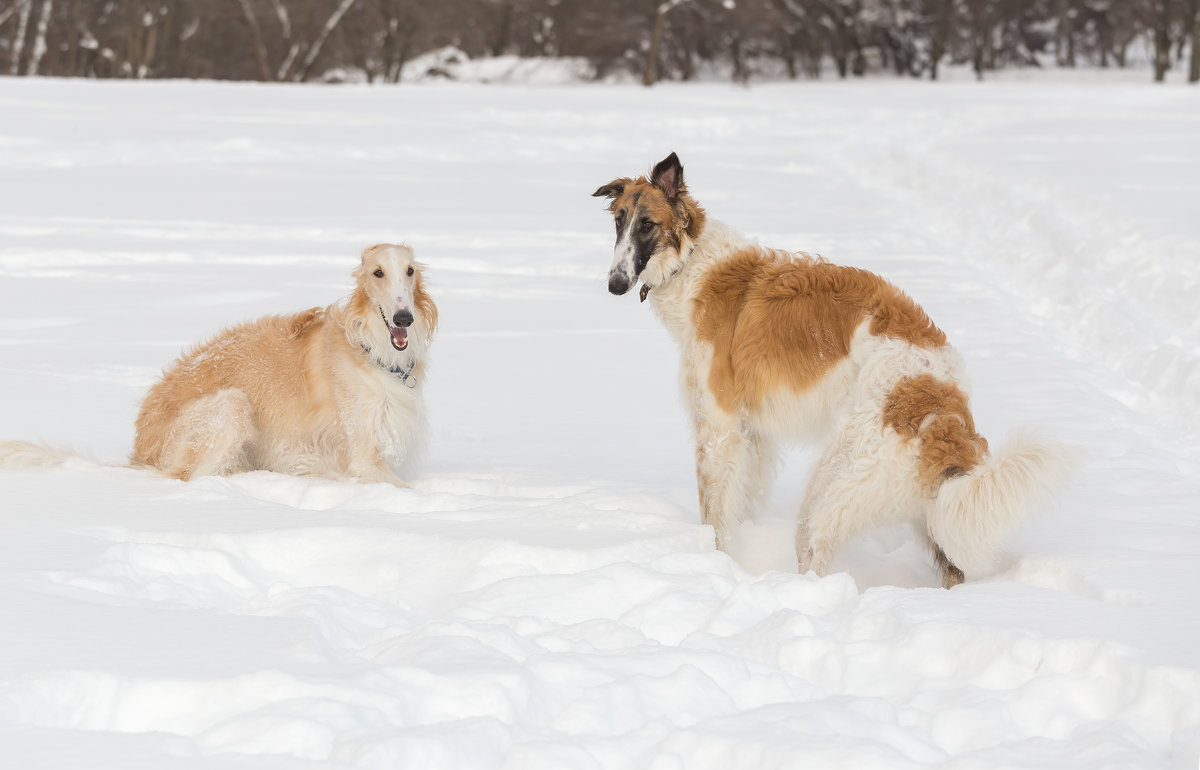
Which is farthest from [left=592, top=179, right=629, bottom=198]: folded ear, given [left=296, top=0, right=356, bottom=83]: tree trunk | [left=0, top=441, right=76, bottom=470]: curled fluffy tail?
[left=296, top=0, right=356, bottom=83]: tree trunk

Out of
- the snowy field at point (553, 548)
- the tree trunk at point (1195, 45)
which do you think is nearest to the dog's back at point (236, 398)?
the snowy field at point (553, 548)

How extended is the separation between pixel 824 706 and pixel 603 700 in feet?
1.94

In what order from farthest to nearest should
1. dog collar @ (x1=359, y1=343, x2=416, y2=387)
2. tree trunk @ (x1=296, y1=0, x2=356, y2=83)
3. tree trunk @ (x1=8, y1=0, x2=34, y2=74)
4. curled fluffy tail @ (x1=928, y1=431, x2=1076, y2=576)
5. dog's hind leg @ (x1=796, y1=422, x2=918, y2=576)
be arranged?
tree trunk @ (x1=8, y1=0, x2=34, y2=74)
tree trunk @ (x1=296, y1=0, x2=356, y2=83)
dog collar @ (x1=359, y1=343, x2=416, y2=387)
dog's hind leg @ (x1=796, y1=422, x2=918, y2=576)
curled fluffy tail @ (x1=928, y1=431, x2=1076, y2=576)

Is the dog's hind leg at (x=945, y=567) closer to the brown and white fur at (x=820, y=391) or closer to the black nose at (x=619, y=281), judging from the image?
the brown and white fur at (x=820, y=391)

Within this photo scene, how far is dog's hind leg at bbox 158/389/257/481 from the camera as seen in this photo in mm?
5457

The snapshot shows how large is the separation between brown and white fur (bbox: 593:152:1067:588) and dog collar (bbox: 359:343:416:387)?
128 cm

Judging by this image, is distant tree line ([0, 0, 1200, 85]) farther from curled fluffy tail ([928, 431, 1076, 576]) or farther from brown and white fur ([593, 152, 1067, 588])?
curled fluffy tail ([928, 431, 1076, 576])

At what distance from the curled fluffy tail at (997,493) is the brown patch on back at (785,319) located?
65 centimetres

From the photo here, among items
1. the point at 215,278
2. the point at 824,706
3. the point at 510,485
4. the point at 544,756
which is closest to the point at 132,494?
the point at 510,485

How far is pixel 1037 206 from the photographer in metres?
14.6

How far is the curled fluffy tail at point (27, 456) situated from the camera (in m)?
5.04

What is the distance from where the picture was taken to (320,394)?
585 centimetres

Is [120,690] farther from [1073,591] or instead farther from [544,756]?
[1073,591]

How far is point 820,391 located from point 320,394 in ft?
8.65
